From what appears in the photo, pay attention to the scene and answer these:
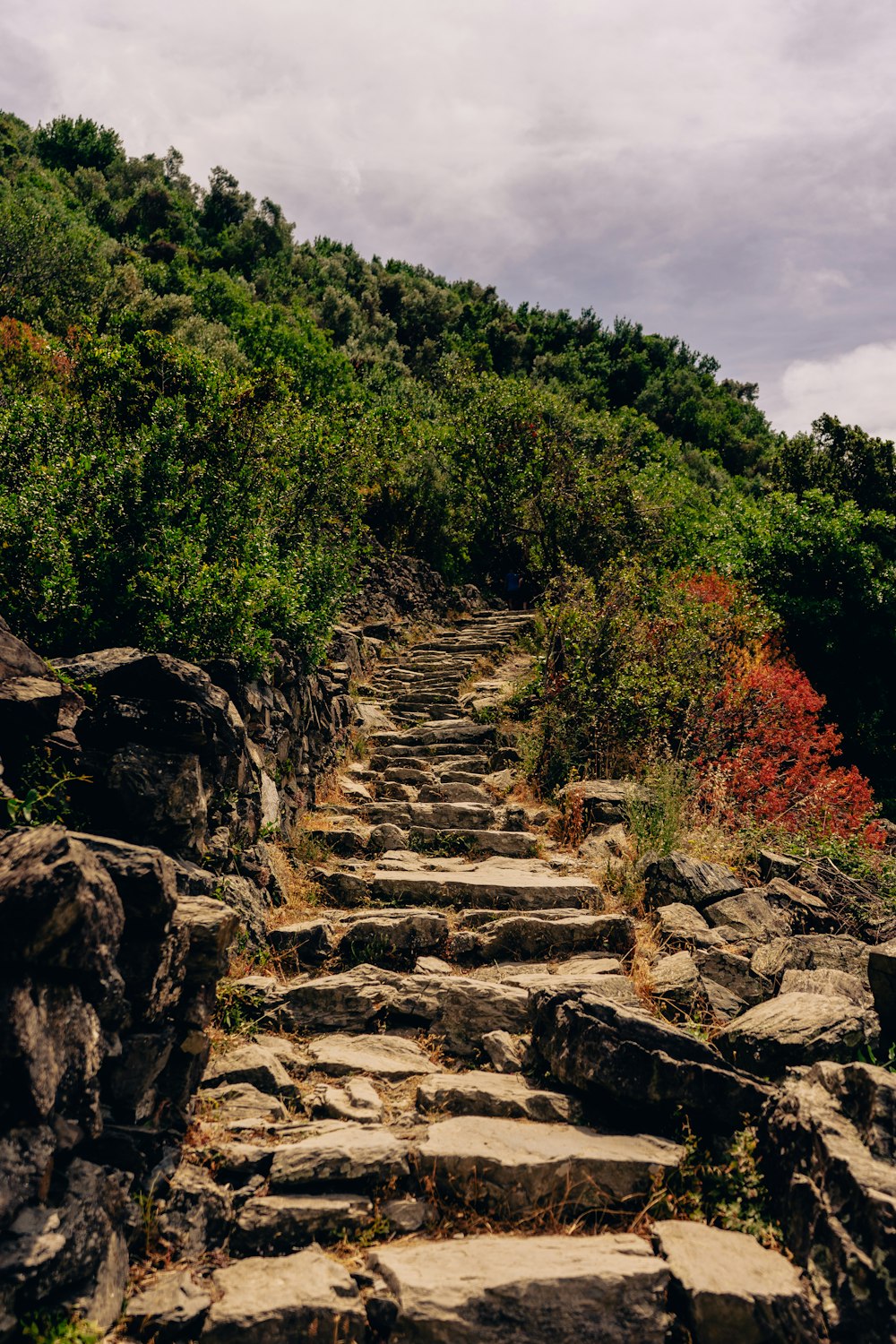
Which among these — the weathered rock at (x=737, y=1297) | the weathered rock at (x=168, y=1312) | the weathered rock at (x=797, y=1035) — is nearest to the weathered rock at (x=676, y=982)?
the weathered rock at (x=797, y=1035)

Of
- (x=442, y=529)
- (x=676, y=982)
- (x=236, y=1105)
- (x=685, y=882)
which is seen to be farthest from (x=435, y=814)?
(x=442, y=529)

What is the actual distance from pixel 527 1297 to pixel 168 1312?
152 centimetres

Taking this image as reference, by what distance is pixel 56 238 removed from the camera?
33.0m

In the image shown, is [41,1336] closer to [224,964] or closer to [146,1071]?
[146,1071]

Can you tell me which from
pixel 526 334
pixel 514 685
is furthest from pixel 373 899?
pixel 526 334

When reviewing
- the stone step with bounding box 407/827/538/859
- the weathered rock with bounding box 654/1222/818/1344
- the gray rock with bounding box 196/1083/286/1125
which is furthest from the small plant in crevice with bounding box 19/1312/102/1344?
the stone step with bounding box 407/827/538/859

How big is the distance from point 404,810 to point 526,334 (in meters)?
57.3

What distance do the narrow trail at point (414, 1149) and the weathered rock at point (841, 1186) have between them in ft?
2.03

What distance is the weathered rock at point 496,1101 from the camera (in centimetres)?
471

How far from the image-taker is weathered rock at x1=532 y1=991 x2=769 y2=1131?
455 centimetres

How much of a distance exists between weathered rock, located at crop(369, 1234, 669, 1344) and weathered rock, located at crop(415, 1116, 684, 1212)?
40cm

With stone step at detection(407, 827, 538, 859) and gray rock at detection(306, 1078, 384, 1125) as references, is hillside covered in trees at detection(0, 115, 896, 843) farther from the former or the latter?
gray rock at detection(306, 1078, 384, 1125)

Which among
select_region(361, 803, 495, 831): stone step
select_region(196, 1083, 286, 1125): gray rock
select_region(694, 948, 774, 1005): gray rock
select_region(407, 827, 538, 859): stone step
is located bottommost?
select_region(196, 1083, 286, 1125): gray rock

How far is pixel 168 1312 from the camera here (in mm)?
3338
